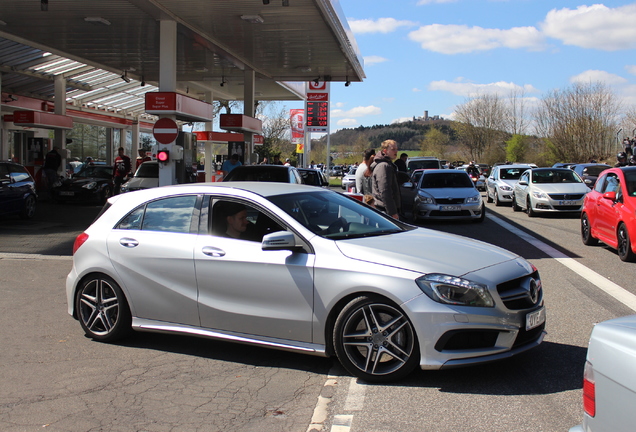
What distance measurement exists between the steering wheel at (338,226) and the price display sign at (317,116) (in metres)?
24.7

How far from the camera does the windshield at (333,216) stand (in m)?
5.22

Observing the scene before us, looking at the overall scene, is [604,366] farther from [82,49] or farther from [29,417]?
[82,49]

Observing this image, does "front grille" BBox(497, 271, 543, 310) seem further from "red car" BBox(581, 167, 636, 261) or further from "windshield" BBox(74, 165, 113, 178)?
"windshield" BBox(74, 165, 113, 178)

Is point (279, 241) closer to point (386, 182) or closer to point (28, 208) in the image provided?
point (386, 182)

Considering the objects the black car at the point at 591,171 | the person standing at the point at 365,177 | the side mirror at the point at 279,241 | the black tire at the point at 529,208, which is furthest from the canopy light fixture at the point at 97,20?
the black car at the point at 591,171

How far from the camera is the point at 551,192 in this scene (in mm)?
18391

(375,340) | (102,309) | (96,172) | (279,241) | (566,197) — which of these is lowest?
(102,309)

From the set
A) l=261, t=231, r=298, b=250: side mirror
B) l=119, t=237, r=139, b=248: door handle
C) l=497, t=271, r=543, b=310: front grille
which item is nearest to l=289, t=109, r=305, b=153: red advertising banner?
l=119, t=237, r=139, b=248: door handle

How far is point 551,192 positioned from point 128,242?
1534 centimetres

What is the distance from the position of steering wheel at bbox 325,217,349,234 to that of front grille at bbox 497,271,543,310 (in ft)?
4.62

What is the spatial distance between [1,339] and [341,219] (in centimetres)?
351

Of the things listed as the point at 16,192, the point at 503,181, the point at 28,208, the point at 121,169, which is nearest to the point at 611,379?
the point at 16,192

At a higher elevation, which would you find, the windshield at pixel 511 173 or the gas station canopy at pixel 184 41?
the gas station canopy at pixel 184 41

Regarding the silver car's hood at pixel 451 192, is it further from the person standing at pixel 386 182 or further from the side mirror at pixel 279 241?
the side mirror at pixel 279 241
